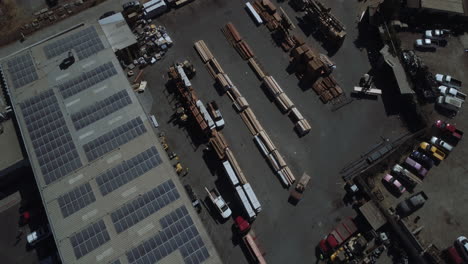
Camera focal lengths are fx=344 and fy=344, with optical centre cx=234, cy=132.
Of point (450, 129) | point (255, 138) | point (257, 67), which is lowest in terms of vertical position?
point (450, 129)

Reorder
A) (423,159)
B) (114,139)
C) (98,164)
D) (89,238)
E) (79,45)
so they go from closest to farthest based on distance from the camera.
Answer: (89,238), (98,164), (114,139), (423,159), (79,45)

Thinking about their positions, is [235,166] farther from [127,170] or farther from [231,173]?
[127,170]

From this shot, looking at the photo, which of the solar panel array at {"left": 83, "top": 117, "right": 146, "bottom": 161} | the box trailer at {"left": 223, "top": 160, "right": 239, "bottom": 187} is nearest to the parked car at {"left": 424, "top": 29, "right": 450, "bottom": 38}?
the box trailer at {"left": 223, "top": 160, "right": 239, "bottom": 187}

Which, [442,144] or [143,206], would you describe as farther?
[442,144]

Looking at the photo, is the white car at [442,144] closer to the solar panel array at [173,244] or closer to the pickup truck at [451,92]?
the pickup truck at [451,92]

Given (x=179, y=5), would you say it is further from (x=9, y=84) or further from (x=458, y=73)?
(x=458, y=73)

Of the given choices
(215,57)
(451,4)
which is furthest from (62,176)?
(451,4)

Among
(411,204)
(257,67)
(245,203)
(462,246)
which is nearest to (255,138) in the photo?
(245,203)
